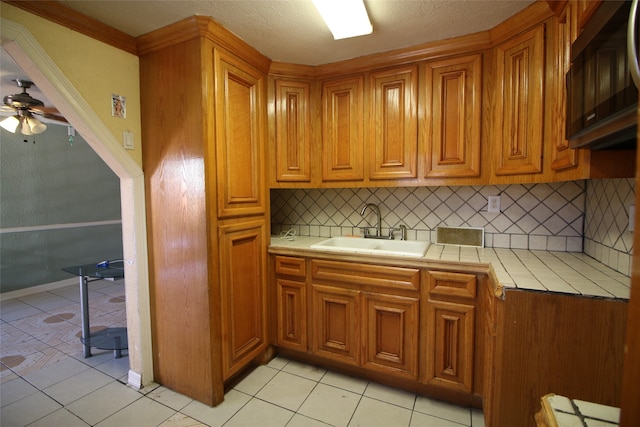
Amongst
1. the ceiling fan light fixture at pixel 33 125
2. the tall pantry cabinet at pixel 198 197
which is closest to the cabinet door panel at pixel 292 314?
the tall pantry cabinet at pixel 198 197

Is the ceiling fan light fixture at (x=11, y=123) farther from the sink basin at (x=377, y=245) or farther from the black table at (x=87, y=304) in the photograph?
the sink basin at (x=377, y=245)

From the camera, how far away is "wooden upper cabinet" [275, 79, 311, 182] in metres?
2.22

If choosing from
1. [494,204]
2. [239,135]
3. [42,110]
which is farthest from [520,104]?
[42,110]

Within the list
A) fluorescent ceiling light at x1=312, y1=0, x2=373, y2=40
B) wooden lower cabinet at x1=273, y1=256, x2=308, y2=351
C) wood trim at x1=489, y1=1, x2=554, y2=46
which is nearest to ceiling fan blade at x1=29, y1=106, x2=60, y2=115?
wooden lower cabinet at x1=273, y1=256, x2=308, y2=351

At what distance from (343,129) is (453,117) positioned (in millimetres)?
750

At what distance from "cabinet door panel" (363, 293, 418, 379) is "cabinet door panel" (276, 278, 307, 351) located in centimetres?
47

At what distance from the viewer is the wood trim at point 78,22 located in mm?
1381

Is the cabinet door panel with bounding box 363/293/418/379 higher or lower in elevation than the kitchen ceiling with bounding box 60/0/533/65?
lower

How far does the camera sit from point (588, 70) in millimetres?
971

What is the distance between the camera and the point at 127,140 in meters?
1.78

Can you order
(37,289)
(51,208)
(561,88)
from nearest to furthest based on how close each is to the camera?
(561,88)
(37,289)
(51,208)

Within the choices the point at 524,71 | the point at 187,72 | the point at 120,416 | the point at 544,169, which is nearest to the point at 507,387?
the point at 544,169

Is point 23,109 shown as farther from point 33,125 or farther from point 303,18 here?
point 303,18

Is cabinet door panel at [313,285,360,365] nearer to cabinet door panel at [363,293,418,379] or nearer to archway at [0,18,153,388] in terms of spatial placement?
cabinet door panel at [363,293,418,379]
